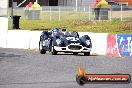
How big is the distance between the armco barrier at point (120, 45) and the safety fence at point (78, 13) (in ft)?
66.5

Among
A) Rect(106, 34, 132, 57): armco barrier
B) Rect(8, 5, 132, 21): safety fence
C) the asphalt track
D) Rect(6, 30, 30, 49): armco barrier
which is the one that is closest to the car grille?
Rect(106, 34, 132, 57): armco barrier

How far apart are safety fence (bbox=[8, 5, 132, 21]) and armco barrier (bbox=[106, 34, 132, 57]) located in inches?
798

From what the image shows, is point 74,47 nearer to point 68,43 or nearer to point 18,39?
point 68,43

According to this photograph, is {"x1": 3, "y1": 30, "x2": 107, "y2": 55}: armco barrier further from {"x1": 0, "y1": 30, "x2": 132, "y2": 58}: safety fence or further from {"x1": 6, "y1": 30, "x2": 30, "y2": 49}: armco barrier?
{"x1": 0, "y1": 30, "x2": 132, "y2": 58}: safety fence

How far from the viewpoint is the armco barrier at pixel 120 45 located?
23.7 m

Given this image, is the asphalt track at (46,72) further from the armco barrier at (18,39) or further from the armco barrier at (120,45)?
the armco barrier at (18,39)

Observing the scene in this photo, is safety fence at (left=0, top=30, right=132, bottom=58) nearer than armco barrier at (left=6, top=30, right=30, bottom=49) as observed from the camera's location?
Yes

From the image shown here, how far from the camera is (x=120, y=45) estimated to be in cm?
2397

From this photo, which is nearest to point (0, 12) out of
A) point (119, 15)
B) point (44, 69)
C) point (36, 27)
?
point (36, 27)

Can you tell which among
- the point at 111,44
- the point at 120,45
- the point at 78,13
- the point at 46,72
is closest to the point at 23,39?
the point at 111,44

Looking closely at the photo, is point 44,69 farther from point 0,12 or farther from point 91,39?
point 0,12

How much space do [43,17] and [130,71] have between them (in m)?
35.8

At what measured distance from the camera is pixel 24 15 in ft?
174

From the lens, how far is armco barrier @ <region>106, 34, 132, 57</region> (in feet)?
77.6
